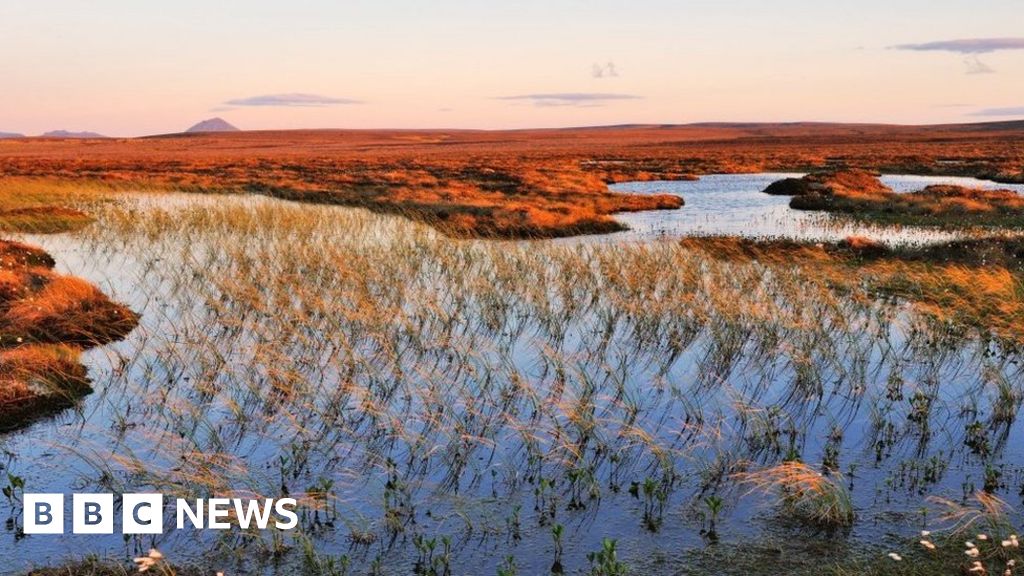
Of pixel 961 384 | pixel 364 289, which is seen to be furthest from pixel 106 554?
pixel 961 384

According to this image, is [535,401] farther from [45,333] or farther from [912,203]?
[912,203]

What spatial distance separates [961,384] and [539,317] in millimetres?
8037

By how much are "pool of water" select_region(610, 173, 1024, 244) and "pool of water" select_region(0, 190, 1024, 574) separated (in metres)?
12.0

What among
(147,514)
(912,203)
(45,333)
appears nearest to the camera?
(147,514)

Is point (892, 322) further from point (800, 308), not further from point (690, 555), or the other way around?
point (690, 555)

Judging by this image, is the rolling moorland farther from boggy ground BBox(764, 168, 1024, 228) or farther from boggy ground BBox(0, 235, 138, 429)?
boggy ground BBox(764, 168, 1024, 228)

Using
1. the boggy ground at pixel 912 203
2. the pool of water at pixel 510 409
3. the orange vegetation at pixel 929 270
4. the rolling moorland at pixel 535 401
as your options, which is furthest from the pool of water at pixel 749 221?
the pool of water at pixel 510 409

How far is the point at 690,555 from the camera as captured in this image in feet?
27.8

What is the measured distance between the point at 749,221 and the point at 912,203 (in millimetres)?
9569

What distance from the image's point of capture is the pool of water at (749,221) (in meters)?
32.1

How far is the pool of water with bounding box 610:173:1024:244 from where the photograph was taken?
105ft

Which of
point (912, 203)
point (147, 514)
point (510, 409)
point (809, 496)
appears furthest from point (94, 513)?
point (912, 203)

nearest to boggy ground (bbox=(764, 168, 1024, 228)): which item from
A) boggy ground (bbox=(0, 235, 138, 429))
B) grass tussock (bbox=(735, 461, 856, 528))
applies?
grass tussock (bbox=(735, 461, 856, 528))

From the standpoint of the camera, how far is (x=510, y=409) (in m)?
12.5
